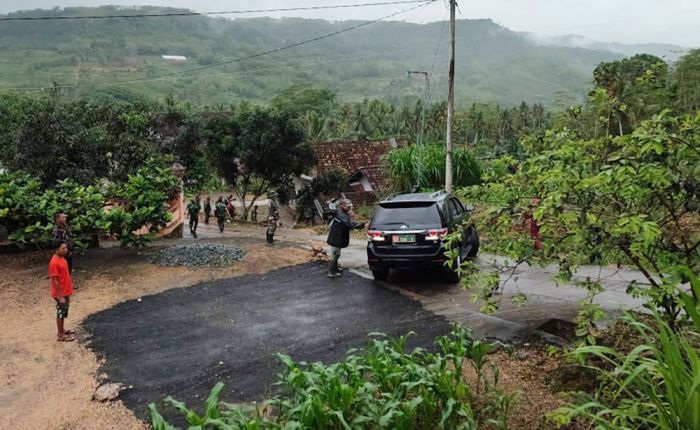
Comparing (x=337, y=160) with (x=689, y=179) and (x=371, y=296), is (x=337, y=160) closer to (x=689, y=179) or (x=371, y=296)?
(x=371, y=296)

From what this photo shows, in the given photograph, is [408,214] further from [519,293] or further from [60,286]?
[60,286]

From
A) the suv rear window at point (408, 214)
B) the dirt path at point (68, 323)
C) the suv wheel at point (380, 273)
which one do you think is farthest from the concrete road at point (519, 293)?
the dirt path at point (68, 323)

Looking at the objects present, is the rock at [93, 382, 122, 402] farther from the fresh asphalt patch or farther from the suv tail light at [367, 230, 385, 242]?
the suv tail light at [367, 230, 385, 242]

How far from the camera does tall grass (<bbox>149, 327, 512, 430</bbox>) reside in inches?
154

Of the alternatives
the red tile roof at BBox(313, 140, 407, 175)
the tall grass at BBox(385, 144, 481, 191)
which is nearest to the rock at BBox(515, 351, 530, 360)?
the tall grass at BBox(385, 144, 481, 191)

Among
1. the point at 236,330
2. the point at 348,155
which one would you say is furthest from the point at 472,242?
the point at 348,155

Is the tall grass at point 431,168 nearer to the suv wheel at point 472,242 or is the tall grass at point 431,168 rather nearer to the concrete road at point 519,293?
the suv wheel at point 472,242

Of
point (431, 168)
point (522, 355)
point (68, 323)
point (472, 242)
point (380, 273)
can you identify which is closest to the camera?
point (522, 355)

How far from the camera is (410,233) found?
903 centimetres

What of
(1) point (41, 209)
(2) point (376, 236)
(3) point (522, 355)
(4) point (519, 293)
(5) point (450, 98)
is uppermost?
(5) point (450, 98)

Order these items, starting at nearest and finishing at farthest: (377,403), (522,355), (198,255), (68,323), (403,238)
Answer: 1. (377,403)
2. (522,355)
3. (68,323)
4. (403,238)
5. (198,255)

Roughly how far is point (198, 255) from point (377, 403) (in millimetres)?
8922

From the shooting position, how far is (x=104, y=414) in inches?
202

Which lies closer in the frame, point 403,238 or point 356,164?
point 403,238
